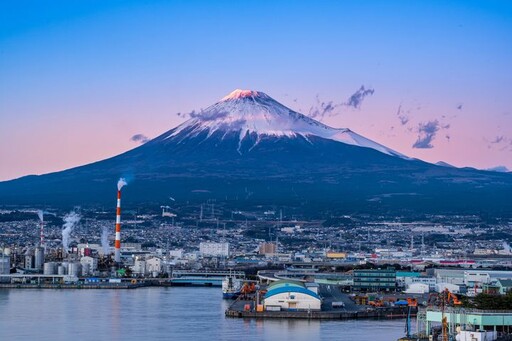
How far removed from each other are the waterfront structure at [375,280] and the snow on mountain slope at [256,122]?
3979 cm

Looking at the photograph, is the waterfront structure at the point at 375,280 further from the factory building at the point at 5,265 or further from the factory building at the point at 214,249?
the factory building at the point at 214,249

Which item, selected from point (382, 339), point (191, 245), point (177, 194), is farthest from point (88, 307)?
point (177, 194)

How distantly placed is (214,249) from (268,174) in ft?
72.9

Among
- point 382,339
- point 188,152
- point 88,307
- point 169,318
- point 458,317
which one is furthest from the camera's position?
point 188,152

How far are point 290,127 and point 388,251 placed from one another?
28373mm

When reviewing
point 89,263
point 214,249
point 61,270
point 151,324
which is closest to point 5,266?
point 61,270

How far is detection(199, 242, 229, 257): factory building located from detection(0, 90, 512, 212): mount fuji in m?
14.4

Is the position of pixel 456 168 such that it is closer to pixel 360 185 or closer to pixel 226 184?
pixel 360 185

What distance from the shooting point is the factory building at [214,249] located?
1586 inches

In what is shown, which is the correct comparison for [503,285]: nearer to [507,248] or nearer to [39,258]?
[39,258]

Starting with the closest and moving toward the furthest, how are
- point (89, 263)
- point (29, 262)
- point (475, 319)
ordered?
point (475, 319)
point (89, 263)
point (29, 262)

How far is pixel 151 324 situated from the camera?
711 inches

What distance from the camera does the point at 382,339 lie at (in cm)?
1580

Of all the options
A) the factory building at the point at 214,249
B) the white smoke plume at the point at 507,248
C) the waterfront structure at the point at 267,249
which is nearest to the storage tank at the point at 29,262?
the factory building at the point at 214,249
